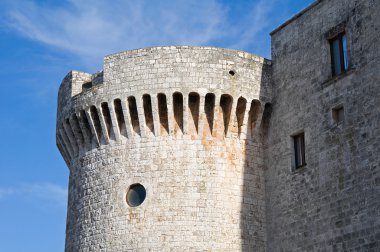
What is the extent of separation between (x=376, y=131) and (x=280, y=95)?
4.06 m

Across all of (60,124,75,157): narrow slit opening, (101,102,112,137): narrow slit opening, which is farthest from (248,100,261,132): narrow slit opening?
(60,124,75,157): narrow slit opening

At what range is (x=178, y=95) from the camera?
18.9 meters

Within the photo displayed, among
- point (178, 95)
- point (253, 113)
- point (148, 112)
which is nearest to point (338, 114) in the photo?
point (253, 113)

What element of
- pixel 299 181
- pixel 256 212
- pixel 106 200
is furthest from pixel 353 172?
pixel 106 200

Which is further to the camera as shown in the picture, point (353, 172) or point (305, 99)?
point (305, 99)

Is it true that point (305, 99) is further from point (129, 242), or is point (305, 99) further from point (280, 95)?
point (129, 242)

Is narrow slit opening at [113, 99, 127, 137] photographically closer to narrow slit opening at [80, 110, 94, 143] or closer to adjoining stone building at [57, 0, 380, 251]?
adjoining stone building at [57, 0, 380, 251]

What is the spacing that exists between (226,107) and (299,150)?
2.40m

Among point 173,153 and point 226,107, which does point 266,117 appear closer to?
point 226,107

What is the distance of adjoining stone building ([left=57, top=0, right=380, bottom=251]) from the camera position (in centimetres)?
1667

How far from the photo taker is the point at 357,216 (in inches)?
610

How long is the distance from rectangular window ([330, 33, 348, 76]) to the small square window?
94 centimetres

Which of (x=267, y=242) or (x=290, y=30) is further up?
(x=290, y=30)

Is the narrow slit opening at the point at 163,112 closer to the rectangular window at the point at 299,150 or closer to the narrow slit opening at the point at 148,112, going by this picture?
the narrow slit opening at the point at 148,112
